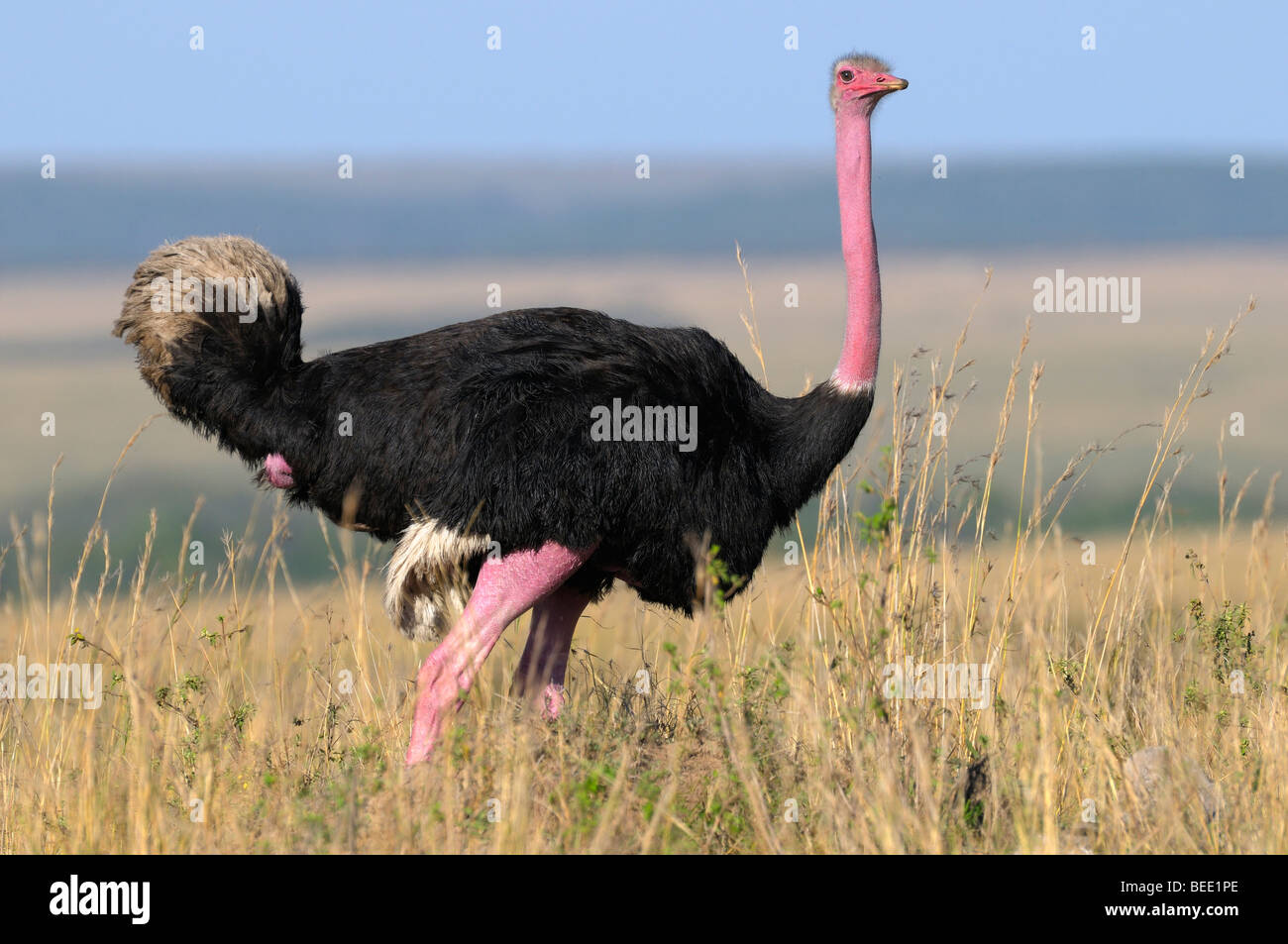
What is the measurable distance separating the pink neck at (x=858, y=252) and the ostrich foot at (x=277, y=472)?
2235 millimetres

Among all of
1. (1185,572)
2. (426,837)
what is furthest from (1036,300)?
(426,837)

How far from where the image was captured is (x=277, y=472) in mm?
6168

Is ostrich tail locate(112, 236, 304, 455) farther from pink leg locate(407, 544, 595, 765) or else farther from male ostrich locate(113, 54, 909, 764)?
pink leg locate(407, 544, 595, 765)

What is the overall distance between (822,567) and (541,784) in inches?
91.4

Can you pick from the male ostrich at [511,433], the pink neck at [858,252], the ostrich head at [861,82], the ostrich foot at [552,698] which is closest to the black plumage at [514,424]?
the male ostrich at [511,433]

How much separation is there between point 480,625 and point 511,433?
739 millimetres

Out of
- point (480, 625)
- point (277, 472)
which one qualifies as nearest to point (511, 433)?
point (480, 625)

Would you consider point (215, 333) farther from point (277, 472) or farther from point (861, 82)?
point (861, 82)

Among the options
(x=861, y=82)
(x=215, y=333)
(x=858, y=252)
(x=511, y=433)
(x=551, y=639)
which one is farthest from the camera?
(x=551, y=639)

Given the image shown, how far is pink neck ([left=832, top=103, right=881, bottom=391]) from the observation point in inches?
245

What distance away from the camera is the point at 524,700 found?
5664 mm

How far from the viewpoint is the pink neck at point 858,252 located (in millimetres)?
6211
